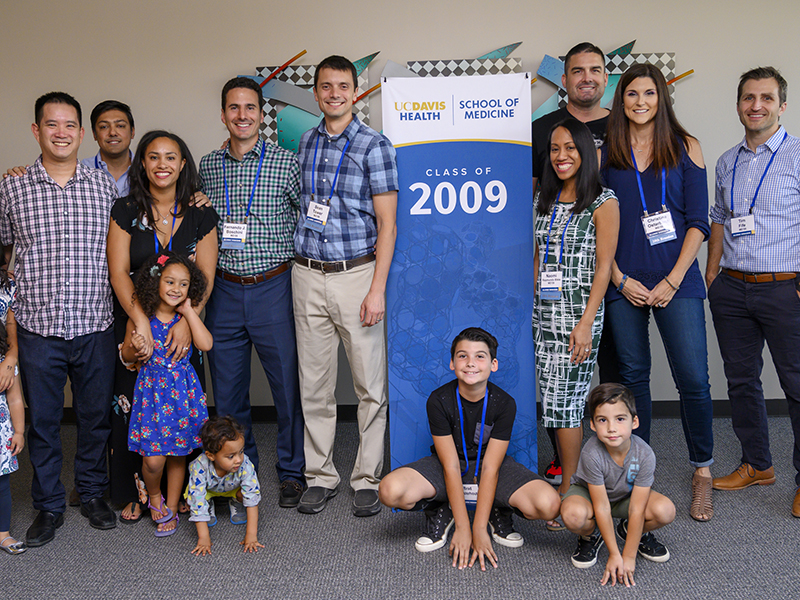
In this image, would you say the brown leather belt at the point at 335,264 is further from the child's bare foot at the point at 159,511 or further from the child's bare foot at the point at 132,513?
the child's bare foot at the point at 132,513

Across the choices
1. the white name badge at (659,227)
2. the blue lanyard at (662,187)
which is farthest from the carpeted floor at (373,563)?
the blue lanyard at (662,187)

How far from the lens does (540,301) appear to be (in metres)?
2.56

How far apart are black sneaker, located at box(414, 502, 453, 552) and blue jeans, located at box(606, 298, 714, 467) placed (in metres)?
0.92

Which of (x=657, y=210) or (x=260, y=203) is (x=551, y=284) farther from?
(x=260, y=203)

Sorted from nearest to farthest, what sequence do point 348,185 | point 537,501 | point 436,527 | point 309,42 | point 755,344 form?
1. point 537,501
2. point 436,527
3. point 348,185
4. point 755,344
5. point 309,42

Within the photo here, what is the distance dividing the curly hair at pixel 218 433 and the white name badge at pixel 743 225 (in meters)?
2.28

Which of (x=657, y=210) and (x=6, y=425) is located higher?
(x=657, y=210)

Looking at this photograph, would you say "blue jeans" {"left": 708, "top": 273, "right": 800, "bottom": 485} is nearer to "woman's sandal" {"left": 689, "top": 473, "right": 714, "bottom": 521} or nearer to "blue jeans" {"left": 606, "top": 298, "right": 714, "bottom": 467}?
"blue jeans" {"left": 606, "top": 298, "right": 714, "bottom": 467}

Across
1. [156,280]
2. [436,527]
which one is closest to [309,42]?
[156,280]

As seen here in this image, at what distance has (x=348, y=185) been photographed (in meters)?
2.59

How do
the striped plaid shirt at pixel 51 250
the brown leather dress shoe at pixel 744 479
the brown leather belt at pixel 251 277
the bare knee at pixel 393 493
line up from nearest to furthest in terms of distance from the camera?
the bare knee at pixel 393 493, the striped plaid shirt at pixel 51 250, the brown leather belt at pixel 251 277, the brown leather dress shoe at pixel 744 479

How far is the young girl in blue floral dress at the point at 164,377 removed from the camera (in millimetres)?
2486

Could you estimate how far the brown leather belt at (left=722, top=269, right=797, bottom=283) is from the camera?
261 cm

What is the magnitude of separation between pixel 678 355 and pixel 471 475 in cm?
101
